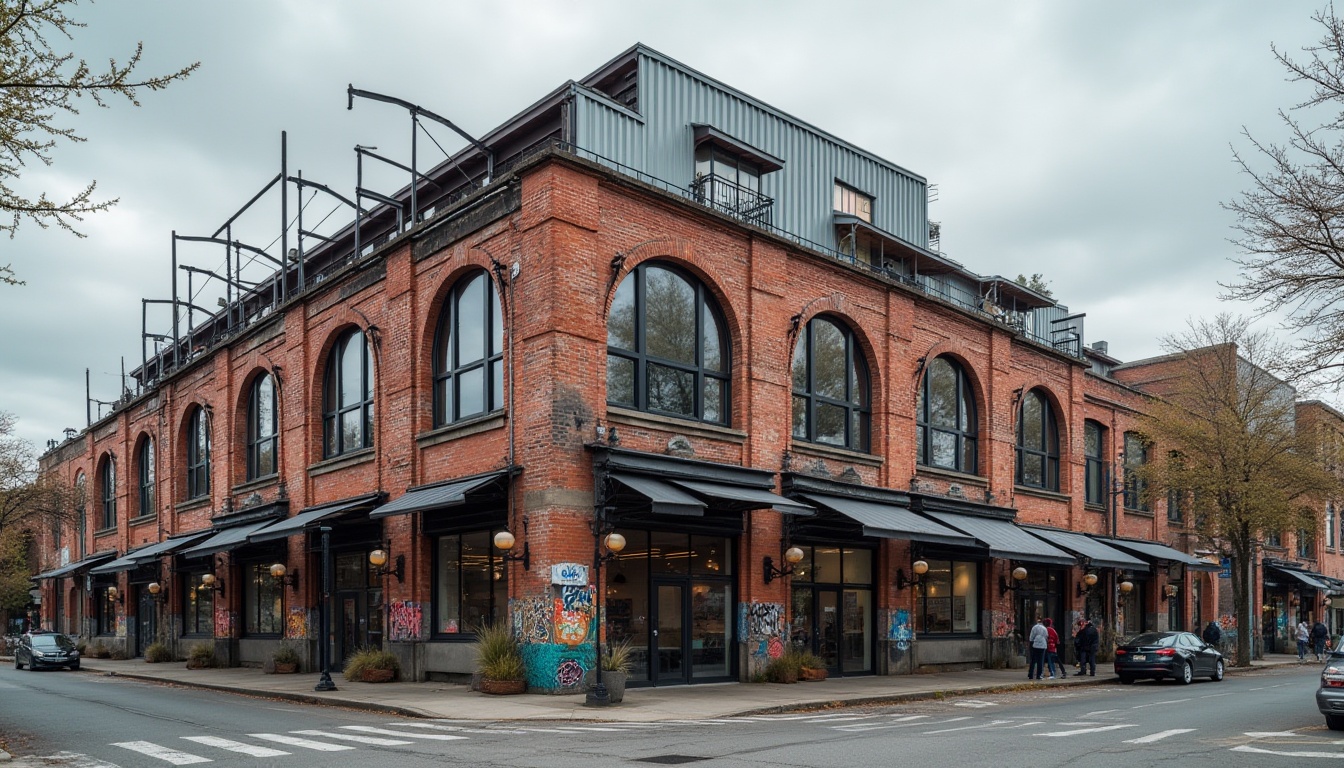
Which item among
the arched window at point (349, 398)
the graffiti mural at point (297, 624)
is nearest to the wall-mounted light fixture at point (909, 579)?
the arched window at point (349, 398)

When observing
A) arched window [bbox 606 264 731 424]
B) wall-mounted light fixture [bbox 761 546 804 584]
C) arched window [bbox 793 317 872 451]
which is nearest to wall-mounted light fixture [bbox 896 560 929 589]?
arched window [bbox 793 317 872 451]

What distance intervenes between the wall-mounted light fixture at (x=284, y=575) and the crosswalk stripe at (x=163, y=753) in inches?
569

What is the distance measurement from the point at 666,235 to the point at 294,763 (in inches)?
546

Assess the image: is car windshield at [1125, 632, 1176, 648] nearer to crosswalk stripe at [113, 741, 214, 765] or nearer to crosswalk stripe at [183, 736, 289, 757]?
crosswalk stripe at [183, 736, 289, 757]

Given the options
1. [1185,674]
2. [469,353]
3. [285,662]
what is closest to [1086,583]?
[1185,674]

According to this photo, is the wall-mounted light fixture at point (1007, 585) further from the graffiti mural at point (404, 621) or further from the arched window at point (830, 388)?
the graffiti mural at point (404, 621)

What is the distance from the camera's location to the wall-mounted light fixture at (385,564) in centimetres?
2428

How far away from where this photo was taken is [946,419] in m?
31.3

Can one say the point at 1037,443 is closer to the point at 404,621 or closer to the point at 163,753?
the point at 404,621

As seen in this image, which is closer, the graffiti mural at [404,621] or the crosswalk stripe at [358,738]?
the crosswalk stripe at [358,738]

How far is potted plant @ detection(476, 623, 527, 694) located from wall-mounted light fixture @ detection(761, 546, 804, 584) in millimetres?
5989

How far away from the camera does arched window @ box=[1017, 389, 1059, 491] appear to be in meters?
34.5

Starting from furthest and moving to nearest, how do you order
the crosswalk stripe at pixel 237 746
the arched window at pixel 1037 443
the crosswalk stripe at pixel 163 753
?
the arched window at pixel 1037 443, the crosswalk stripe at pixel 237 746, the crosswalk stripe at pixel 163 753

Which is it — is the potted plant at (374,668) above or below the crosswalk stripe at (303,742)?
below
